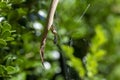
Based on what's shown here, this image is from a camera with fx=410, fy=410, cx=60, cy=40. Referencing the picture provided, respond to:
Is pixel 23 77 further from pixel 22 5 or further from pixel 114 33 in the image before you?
pixel 114 33

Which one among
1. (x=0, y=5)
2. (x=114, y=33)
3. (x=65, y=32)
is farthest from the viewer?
(x=114, y=33)

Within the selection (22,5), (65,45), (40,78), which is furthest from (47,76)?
(22,5)

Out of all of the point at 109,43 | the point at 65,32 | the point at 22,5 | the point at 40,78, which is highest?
the point at 22,5

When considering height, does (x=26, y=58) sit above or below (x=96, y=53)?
above

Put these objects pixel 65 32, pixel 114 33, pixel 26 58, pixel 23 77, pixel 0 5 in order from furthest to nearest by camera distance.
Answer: pixel 114 33 → pixel 65 32 → pixel 26 58 → pixel 23 77 → pixel 0 5

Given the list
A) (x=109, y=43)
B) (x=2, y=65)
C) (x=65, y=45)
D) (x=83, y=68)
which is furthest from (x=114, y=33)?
(x=2, y=65)

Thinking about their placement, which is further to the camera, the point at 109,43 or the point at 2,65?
the point at 109,43

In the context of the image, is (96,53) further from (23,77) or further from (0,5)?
(0,5)

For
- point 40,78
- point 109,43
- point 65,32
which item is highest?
point 65,32

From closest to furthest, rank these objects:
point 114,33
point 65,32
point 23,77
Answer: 1. point 23,77
2. point 65,32
3. point 114,33
